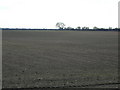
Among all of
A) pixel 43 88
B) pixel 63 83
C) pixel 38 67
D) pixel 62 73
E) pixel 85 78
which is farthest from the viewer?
pixel 38 67

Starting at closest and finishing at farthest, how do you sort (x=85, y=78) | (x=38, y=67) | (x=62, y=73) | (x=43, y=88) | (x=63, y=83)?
(x=43, y=88)
(x=63, y=83)
(x=85, y=78)
(x=62, y=73)
(x=38, y=67)

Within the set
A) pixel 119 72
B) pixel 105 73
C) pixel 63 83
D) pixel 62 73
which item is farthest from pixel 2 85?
pixel 119 72

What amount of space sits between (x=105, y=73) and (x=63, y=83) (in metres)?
2.83

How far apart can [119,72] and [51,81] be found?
3.65m

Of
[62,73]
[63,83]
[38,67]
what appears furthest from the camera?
[38,67]

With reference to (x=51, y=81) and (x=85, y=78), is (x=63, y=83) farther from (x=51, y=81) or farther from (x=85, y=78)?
(x=85, y=78)

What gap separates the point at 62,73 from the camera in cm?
1009

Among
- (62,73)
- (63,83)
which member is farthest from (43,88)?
(62,73)

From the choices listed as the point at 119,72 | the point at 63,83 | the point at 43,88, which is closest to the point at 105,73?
the point at 119,72

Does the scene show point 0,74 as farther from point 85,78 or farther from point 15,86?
point 85,78

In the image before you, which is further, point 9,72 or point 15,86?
point 9,72

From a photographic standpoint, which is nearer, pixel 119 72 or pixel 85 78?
pixel 85 78

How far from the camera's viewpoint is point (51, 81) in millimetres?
8500

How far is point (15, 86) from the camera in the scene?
7691 millimetres
